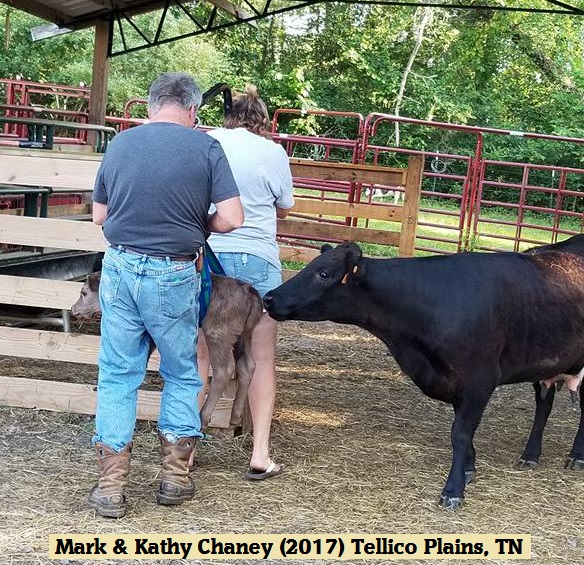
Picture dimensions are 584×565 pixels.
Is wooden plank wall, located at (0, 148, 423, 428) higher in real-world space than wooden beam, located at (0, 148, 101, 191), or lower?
lower

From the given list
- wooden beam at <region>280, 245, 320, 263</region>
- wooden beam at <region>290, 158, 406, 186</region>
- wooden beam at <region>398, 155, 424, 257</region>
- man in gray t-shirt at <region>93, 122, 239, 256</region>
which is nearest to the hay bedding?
man in gray t-shirt at <region>93, 122, 239, 256</region>

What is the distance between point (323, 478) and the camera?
4727 millimetres

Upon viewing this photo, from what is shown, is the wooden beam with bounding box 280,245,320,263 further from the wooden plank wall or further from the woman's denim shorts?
the woman's denim shorts

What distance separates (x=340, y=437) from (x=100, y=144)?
206 inches

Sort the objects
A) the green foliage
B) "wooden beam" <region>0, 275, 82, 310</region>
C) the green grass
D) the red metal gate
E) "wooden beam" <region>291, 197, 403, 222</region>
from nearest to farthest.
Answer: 1. "wooden beam" <region>0, 275, 82, 310</region>
2. "wooden beam" <region>291, 197, 403, 222</region>
3. the red metal gate
4. the green grass
5. the green foliage

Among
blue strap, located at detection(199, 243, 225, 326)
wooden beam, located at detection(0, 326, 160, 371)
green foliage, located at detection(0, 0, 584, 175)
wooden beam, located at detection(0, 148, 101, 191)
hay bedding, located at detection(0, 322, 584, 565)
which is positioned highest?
green foliage, located at detection(0, 0, 584, 175)

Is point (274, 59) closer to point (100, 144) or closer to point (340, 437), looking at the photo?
point (100, 144)

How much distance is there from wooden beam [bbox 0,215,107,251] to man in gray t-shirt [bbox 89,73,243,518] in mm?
1242

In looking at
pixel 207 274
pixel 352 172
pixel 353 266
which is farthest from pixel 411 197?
pixel 207 274

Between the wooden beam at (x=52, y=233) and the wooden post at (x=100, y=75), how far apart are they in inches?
212

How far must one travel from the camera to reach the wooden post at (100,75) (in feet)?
34.7

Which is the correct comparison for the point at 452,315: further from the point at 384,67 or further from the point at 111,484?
the point at 384,67

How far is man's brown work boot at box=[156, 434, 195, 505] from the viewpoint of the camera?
13.5ft
